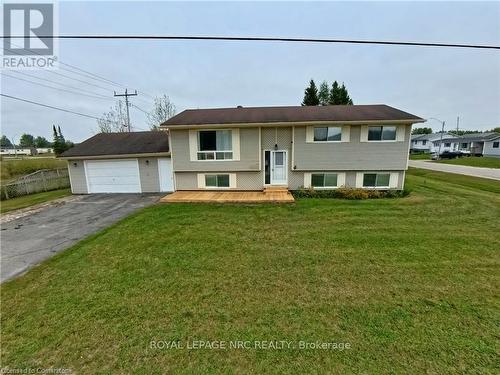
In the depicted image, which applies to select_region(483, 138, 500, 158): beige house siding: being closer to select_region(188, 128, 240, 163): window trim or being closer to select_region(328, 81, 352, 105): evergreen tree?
select_region(328, 81, 352, 105): evergreen tree

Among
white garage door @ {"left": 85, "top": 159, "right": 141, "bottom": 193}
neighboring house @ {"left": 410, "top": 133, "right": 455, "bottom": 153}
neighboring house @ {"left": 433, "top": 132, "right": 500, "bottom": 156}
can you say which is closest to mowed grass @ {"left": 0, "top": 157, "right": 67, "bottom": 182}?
white garage door @ {"left": 85, "top": 159, "right": 141, "bottom": 193}

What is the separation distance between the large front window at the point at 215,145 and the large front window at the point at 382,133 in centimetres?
718

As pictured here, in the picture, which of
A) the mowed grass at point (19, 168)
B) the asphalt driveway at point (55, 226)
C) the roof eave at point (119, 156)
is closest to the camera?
the asphalt driveway at point (55, 226)

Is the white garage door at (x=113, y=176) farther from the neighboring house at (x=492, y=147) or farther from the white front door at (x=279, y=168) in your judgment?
the neighboring house at (x=492, y=147)

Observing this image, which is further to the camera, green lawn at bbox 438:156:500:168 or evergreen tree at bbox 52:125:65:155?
evergreen tree at bbox 52:125:65:155

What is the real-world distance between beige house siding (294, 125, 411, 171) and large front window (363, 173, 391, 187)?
0.42 m

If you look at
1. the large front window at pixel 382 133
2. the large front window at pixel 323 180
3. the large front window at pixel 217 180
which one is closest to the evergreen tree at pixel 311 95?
the large front window at pixel 382 133

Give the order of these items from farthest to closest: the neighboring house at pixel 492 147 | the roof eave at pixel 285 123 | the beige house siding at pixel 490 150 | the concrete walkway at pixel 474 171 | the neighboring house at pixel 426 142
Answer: the neighboring house at pixel 426 142
the beige house siding at pixel 490 150
the neighboring house at pixel 492 147
the concrete walkway at pixel 474 171
the roof eave at pixel 285 123

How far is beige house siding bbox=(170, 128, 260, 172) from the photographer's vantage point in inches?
470

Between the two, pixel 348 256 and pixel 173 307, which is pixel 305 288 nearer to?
pixel 348 256

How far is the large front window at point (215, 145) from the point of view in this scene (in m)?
12.1

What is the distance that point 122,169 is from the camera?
1389 cm

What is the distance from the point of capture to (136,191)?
13977 millimetres

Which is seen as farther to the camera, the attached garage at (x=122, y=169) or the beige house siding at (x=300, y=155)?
the attached garage at (x=122, y=169)
